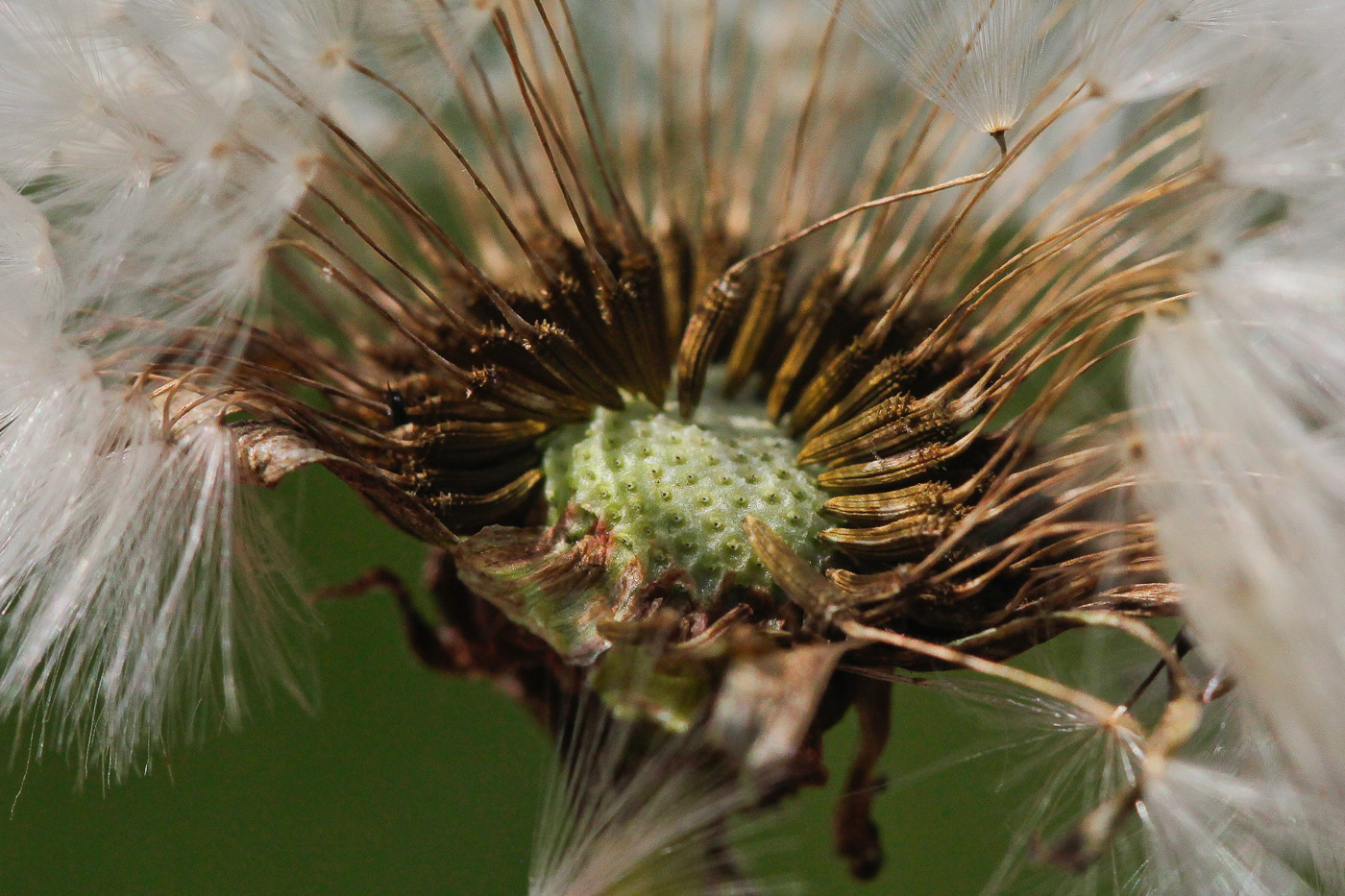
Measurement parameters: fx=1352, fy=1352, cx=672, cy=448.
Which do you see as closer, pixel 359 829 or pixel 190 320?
pixel 190 320

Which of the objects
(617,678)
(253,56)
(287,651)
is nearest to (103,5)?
(253,56)

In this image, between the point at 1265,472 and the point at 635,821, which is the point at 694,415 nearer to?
the point at 635,821

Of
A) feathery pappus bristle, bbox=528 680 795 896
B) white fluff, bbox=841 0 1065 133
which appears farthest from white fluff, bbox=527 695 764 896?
white fluff, bbox=841 0 1065 133

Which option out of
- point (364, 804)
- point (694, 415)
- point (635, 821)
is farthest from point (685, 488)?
point (364, 804)

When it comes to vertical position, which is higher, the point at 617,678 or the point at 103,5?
the point at 103,5

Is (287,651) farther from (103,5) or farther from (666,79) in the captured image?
(666,79)

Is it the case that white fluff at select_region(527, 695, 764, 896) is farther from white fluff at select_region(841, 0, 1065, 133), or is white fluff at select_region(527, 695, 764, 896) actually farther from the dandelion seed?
white fluff at select_region(841, 0, 1065, 133)
